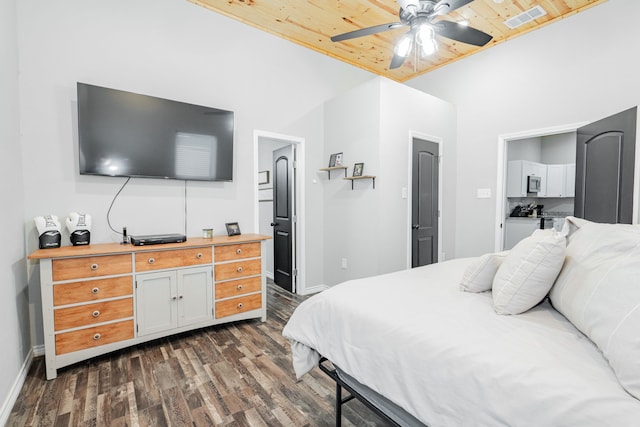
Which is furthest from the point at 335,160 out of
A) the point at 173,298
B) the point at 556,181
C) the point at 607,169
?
the point at 556,181

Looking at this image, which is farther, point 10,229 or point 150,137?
point 150,137

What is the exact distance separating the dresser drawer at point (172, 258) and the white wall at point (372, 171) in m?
1.85

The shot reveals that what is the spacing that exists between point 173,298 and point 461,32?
332cm

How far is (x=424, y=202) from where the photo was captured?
4.10 metres

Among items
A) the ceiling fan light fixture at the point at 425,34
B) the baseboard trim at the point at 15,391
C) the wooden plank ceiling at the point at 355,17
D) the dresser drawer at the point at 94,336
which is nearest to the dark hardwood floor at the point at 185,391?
the baseboard trim at the point at 15,391

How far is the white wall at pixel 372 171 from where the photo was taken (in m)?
3.58

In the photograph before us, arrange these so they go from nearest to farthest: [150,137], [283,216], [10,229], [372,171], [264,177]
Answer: [10,229] < [150,137] < [372,171] < [283,216] < [264,177]

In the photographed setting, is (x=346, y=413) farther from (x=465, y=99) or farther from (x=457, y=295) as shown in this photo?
(x=465, y=99)

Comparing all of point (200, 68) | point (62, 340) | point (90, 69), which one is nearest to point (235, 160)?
point (200, 68)

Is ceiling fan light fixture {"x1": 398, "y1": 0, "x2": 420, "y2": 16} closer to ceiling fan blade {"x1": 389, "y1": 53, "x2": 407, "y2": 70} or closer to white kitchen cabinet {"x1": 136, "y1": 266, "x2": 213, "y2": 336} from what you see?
ceiling fan blade {"x1": 389, "y1": 53, "x2": 407, "y2": 70}

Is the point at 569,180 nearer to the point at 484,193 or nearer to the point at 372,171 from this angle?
the point at 484,193

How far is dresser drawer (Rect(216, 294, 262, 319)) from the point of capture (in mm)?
2891

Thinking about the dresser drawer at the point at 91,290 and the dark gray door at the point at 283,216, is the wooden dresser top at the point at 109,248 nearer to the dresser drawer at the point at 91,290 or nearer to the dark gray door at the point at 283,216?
the dresser drawer at the point at 91,290

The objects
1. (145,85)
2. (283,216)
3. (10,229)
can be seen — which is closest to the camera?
(10,229)
